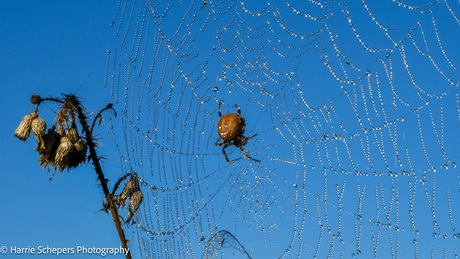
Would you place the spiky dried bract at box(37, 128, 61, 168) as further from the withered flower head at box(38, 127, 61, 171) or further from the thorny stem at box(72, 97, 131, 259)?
the thorny stem at box(72, 97, 131, 259)

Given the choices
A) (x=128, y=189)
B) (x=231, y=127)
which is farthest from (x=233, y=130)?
(x=128, y=189)

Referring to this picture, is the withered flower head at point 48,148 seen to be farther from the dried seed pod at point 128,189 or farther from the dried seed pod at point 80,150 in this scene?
the dried seed pod at point 128,189

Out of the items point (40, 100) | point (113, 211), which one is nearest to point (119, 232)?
point (113, 211)

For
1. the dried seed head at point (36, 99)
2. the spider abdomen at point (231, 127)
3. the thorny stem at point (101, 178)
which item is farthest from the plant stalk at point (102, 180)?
the spider abdomen at point (231, 127)

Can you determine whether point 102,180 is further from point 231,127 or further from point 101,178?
point 231,127

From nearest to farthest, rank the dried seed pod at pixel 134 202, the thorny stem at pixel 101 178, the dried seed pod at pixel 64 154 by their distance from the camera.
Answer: the thorny stem at pixel 101 178, the dried seed pod at pixel 64 154, the dried seed pod at pixel 134 202

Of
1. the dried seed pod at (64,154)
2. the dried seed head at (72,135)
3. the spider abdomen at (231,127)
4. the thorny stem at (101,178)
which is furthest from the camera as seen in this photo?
the spider abdomen at (231,127)
